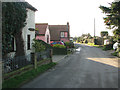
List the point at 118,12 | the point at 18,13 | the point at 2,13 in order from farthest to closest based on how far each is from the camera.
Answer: the point at 118,12
the point at 18,13
the point at 2,13

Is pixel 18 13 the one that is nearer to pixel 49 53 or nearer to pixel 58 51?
pixel 49 53

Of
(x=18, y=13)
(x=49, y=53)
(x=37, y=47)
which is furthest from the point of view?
(x=37, y=47)

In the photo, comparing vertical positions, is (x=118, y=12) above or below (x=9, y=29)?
above

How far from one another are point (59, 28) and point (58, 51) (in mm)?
24215

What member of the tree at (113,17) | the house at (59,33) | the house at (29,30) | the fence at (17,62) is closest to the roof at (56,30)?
the house at (59,33)

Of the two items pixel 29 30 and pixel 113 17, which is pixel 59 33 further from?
pixel 29 30


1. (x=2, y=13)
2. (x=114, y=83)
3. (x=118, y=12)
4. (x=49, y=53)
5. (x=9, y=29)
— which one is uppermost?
(x=118, y=12)

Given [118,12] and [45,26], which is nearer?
[118,12]

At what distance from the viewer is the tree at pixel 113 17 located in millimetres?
20283

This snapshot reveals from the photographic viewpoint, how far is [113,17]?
20312 mm

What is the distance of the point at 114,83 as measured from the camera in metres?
7.95

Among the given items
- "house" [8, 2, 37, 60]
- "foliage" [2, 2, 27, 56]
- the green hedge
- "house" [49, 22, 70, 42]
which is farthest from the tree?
"house" [49, 22, 70, 42]

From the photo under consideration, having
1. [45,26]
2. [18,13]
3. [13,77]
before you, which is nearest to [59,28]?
[45,26]

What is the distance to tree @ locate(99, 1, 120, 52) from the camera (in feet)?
66.5
